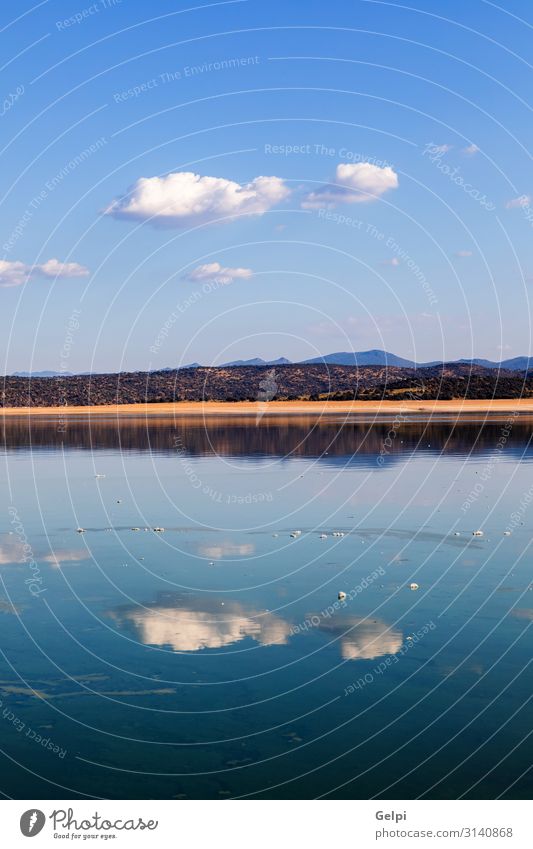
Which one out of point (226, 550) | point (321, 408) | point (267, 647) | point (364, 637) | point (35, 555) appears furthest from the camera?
point (321, 408)

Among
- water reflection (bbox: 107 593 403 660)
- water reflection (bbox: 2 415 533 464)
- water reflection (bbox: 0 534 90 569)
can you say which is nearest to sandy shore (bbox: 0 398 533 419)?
water reflection (bbox: 2 415 533 464)

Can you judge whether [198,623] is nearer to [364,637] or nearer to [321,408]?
[364,637]

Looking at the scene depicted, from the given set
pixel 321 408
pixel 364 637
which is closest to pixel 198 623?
pixel 364 637

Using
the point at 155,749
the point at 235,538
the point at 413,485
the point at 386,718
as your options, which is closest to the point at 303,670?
the point at 386,718

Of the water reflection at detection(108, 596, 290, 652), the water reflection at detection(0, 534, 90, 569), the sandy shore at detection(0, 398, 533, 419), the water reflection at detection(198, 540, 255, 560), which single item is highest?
the sandy shore at detection(0, 398, 533, 419)

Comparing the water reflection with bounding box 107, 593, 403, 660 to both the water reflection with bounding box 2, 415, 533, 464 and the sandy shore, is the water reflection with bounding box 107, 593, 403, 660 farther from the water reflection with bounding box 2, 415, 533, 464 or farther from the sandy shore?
the sandy shore

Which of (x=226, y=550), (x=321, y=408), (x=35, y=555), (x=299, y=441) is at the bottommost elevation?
(x=35, y=555)
